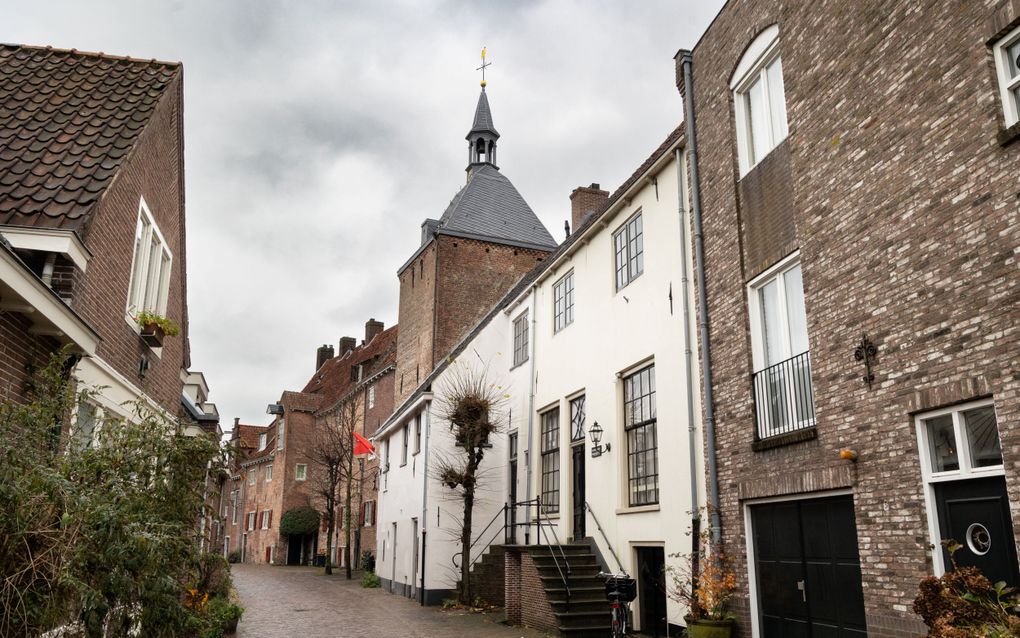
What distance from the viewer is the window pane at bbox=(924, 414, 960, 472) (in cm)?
726

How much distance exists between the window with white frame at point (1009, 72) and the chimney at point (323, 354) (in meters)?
59.7

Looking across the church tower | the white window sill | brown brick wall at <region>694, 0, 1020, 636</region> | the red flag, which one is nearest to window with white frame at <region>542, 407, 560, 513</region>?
the white window sill

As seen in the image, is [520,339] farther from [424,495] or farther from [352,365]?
[352,365]

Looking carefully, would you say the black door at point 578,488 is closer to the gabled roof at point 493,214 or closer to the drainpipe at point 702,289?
the drainpipe at point 702,289

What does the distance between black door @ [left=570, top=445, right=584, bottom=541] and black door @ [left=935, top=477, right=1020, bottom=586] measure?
945cm

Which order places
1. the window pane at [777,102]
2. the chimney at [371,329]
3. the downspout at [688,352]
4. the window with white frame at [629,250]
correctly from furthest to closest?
the chimney at [371,329] < the window with white frame at [629,250] < the downspout at [688,352] < the window pane at [777,102]

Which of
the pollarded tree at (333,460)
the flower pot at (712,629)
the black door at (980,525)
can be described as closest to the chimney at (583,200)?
the flower pot at (712,629)

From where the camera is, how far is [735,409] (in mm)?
10773

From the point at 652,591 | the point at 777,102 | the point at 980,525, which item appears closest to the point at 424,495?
the point at 652,591

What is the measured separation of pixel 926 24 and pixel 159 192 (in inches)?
392

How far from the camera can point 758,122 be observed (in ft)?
36.8

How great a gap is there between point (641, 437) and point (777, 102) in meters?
6.05

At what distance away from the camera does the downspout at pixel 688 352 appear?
11461 millimetres

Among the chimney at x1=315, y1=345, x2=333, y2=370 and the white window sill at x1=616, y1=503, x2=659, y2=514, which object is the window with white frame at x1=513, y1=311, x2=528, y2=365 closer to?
the white window sill at x1=616, y1=503, x2=659, y2=514
